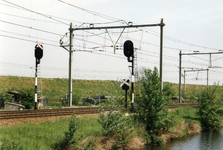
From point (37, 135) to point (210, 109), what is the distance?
20124 mm

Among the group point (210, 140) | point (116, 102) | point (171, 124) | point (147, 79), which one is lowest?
point (210, 140)

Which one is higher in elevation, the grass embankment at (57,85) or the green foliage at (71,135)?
the grass embankment at (57,85)

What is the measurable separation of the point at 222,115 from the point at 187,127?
20.4ft

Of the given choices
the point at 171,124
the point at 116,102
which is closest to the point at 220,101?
the point at 171,124

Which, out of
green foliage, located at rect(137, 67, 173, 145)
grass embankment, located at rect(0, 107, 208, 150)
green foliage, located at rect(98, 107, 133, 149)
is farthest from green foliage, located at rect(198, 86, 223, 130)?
green foliage, located at rect(98, 107, 133, 149)

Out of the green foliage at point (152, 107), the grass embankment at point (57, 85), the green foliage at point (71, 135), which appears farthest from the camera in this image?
the grass embankment at point (57, 85)

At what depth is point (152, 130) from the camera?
19156mm

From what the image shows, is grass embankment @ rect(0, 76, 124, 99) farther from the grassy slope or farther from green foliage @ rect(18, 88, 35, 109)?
green foliage @ rect(18, 88, 35, 109)

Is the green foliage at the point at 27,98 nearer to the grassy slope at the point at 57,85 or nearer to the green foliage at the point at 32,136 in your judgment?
the green foliage at the point at 32,136

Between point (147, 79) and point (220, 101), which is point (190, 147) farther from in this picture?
point (220, 101)

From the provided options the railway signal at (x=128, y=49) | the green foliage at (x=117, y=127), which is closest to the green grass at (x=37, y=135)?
the green foliage at (x=117, y=127)

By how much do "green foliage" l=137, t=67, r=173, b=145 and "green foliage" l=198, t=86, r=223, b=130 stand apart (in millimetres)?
9201

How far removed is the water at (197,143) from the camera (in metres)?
18.1

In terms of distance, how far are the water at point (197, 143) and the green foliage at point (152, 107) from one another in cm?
127
